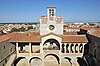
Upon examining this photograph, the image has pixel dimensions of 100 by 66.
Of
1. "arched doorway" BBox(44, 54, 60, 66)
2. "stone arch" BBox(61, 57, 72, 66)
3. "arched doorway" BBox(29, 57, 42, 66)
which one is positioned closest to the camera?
"stone arch" BBox(61, 57, 72, 66)

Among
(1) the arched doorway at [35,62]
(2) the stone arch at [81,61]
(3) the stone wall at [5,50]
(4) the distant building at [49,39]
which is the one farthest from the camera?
(1) the arched doorway at [35,62]

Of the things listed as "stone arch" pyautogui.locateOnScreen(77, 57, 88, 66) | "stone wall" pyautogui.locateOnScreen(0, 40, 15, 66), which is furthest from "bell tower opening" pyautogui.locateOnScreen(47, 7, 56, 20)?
"stone arch" pyautogui.locateOnScreen(77, 57, 88, 66)

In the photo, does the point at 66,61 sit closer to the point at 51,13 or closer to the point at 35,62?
the point at 35,62

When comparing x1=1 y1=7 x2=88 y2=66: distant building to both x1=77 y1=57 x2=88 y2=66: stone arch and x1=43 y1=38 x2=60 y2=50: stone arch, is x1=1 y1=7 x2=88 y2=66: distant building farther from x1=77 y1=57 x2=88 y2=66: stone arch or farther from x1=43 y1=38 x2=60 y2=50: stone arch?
x1=43 y1=38 x2=60 y2=50: stone arch

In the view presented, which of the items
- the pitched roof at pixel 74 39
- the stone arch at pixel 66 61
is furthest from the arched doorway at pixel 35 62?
the pitched roof at pixel 74 39

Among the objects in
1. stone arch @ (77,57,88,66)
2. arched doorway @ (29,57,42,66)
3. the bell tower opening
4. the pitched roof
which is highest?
the bell tower opening

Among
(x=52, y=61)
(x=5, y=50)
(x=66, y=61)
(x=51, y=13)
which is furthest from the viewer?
(x=52, y=61)

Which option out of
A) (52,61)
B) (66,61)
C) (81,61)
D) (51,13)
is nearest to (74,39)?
(81,61)

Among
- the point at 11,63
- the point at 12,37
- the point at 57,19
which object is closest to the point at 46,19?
the point at 57,19

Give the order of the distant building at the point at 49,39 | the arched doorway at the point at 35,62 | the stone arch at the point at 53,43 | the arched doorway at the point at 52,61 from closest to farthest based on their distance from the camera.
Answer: the distant building at the point at 49,39 → the arched doorway at the point at 35,62 → the arched doorway at the point at 52,61 → the stone arch at the point at 53,43

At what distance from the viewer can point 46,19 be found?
1695 inches

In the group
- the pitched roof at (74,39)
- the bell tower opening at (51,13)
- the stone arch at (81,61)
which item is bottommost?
the stone arch at (81,61)

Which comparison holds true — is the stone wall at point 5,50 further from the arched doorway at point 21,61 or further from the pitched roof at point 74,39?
the pitched roof at point 74,39

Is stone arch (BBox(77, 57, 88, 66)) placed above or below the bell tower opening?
below
